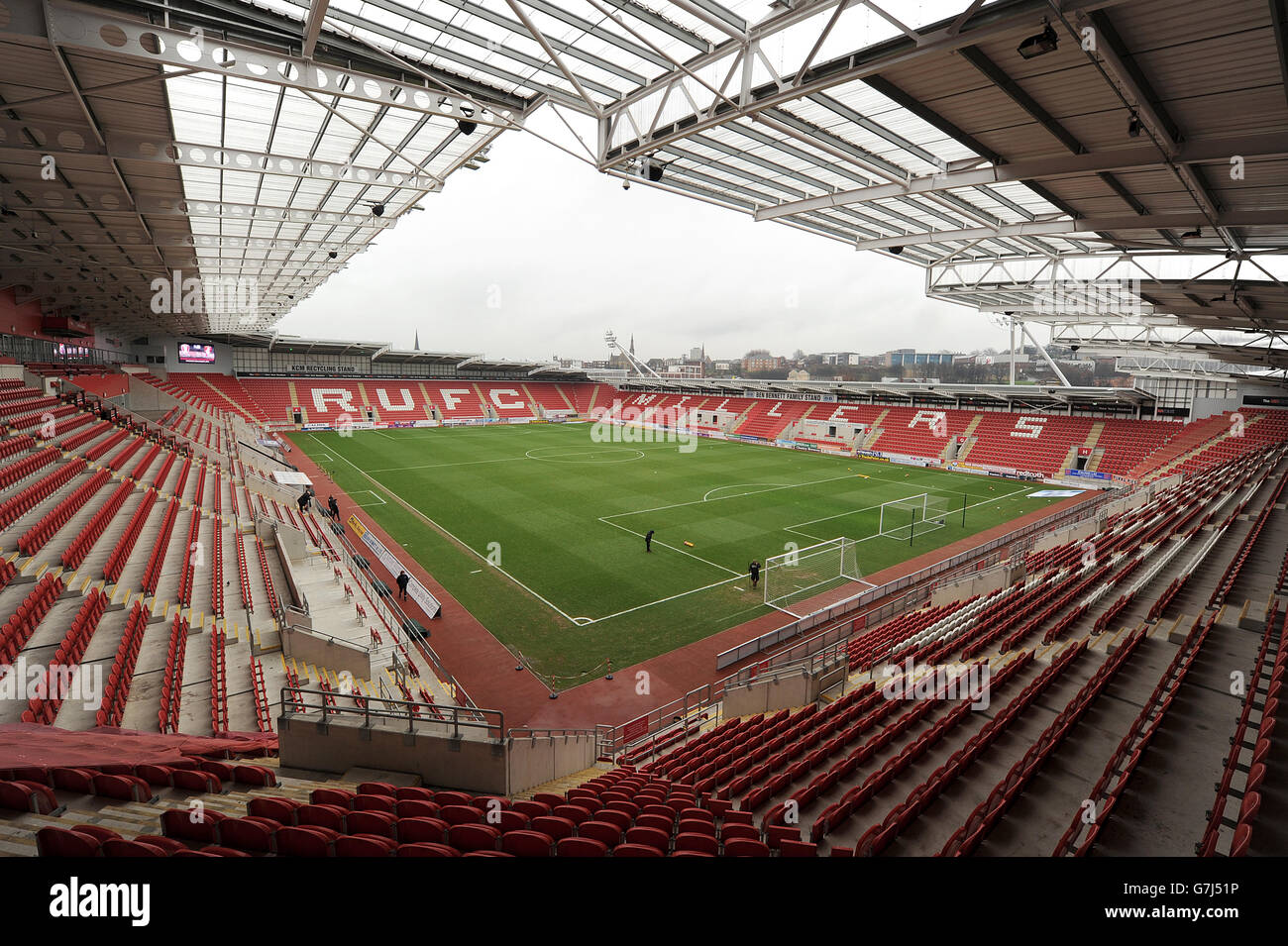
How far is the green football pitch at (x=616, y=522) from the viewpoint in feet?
54.1

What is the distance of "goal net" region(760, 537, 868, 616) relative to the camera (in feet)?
60.2

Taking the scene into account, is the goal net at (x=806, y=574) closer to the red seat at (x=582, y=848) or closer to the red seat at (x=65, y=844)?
the red seat at (x=582, y=848)

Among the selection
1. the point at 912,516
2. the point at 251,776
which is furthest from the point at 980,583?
the point at 251,776

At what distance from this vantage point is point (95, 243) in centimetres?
1730

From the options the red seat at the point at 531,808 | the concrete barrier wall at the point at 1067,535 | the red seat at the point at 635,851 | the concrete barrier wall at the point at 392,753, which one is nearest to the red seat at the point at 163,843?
the red seat at the point at 531,808

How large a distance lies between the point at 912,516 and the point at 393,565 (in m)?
22.0

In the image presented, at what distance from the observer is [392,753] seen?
6785mm

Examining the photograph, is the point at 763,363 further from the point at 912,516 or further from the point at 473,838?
the point at 473,838

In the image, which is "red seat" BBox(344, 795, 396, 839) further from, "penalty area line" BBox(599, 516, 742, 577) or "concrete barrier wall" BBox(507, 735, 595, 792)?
"penalty area line" BBox(599, 516, 742, 577)

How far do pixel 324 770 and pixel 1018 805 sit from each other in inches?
296

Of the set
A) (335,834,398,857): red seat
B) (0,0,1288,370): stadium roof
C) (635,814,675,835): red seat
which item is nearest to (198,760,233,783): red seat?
(335,834,398,857): red seat

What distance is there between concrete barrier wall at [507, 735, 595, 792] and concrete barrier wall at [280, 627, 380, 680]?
16.5 feet
